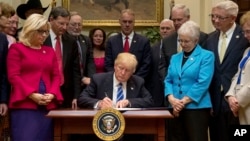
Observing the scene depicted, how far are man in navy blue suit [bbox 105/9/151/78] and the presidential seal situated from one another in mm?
1890

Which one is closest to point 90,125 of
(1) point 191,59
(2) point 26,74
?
(2) point 26,74

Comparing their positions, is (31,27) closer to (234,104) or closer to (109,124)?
(109,124)

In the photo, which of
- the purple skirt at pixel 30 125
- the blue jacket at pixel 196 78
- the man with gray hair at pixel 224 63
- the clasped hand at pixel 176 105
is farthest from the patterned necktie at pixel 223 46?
the purple skirt at pixel 30 125

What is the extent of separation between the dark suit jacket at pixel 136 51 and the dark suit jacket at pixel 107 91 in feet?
3.48

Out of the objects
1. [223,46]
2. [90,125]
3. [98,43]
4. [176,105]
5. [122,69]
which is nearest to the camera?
[90,125]

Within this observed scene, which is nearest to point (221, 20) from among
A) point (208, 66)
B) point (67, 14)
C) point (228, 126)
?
point (208, 66)

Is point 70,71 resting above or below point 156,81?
above

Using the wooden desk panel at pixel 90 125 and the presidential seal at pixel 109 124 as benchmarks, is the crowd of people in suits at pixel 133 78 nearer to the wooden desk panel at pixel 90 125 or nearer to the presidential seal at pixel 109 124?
the wooden desk panel at pixel 90 125

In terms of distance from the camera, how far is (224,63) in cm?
481

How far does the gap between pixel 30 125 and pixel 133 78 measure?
3.45ft

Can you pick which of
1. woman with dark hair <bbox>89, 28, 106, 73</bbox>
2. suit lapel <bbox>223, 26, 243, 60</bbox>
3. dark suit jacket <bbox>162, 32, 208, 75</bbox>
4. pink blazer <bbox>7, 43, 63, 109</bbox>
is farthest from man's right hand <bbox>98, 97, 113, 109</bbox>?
woman with dark hair <bbox>89, 28, 106, 73</bbox>

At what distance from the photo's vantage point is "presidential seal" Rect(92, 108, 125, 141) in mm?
3714

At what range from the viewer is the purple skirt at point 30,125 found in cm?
419

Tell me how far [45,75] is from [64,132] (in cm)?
63
